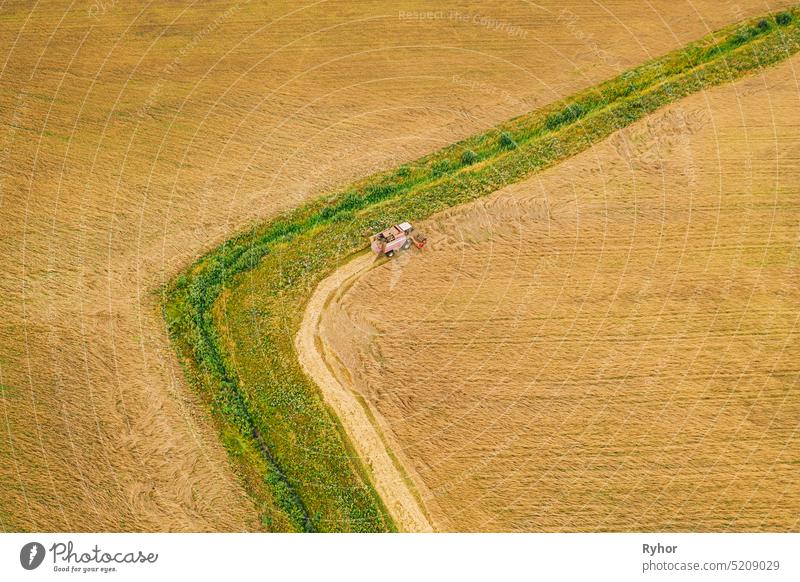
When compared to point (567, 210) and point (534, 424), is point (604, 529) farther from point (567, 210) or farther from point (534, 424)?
point (567, 210)

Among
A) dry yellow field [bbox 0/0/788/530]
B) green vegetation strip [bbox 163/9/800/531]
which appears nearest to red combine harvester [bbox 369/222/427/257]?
green vegetation strip [bbox 163/9/800/531]

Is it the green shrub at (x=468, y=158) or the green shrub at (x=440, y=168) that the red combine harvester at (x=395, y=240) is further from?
the green shrub at (x=468, y=158)

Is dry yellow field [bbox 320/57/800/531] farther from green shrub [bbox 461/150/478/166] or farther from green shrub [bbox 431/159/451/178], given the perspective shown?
green shrub [bbox 431/159/451/178]

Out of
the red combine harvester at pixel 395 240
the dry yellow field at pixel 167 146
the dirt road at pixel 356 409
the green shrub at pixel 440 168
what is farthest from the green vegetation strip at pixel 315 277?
the red combine harvester at pixel 395 240

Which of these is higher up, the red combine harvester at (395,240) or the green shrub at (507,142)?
the green shrub at (507,142)
